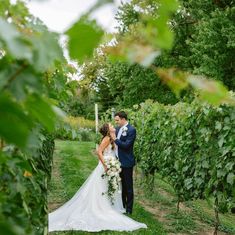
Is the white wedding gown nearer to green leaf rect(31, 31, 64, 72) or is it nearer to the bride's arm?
the bride's arm

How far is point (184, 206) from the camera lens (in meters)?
11.0

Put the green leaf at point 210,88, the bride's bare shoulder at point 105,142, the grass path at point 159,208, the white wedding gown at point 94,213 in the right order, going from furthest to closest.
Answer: the bride's bare shoulder at point 105,142
the grass path at point 159,208
the white wedding gown at point 94,213
the green leaf at point 210,88

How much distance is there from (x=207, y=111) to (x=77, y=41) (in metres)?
6.34

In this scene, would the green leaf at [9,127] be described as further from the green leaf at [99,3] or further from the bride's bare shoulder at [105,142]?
the bride's bare shoulder at [105,142]

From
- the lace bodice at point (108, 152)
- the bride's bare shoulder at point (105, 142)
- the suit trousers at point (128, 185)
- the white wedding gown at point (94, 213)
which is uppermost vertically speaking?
the bride's bare shoulder at point (105, 142)

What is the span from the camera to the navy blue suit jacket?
909 centimetres

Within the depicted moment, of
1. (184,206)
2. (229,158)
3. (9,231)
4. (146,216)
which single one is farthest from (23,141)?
(184,206)

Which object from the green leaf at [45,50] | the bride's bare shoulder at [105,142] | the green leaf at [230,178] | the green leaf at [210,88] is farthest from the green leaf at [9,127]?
the bride's bare shoulder at [105,142]

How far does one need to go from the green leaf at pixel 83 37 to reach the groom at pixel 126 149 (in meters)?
8.31

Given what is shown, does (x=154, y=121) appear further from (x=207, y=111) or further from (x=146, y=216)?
(x=207, y=111)

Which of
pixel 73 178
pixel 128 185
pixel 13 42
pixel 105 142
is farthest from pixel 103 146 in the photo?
pixel 13 42

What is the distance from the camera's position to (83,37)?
760 millimetres

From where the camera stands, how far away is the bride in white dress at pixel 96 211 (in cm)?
792

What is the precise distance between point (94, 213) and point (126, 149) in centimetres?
133
